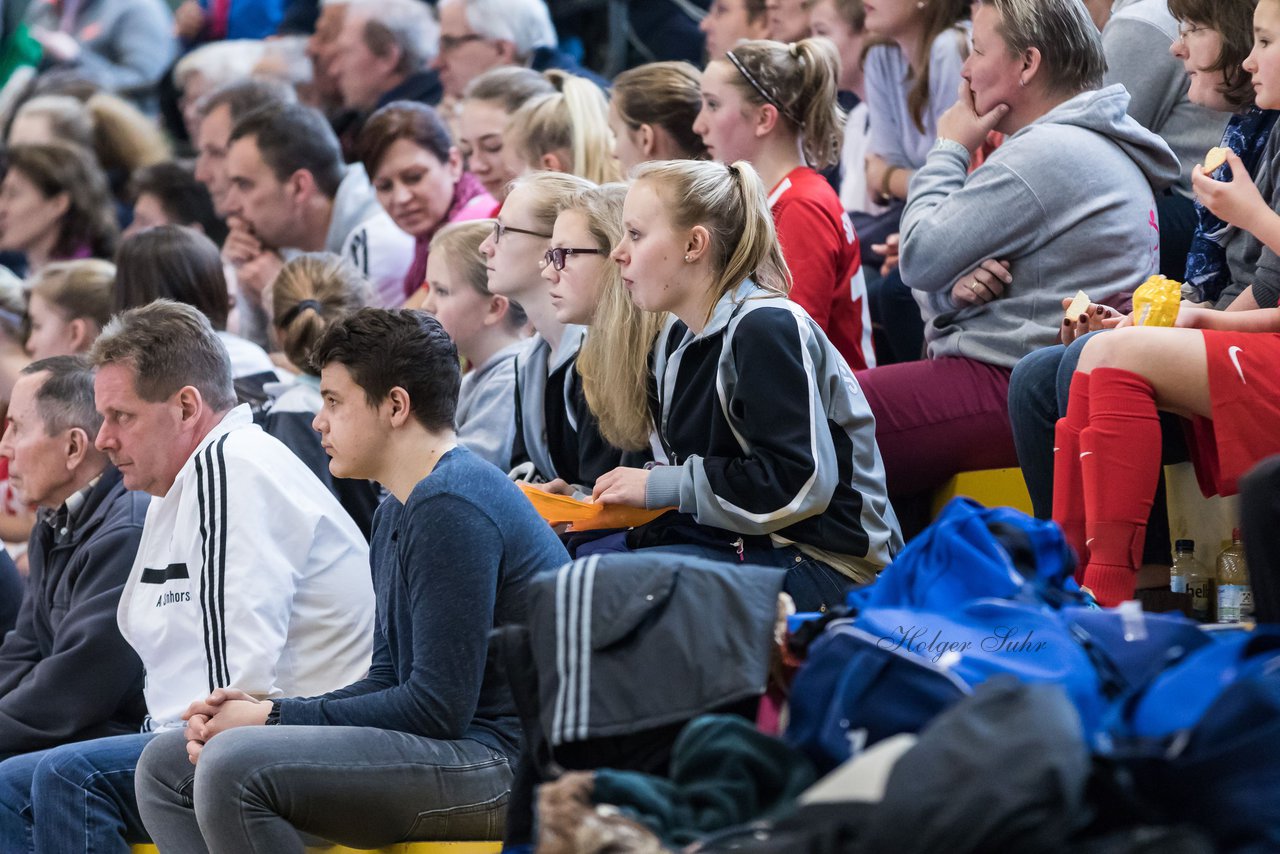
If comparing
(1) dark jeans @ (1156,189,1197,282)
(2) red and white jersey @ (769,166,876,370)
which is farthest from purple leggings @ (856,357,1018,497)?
(1) dark jeans @ (1156,189,1197,282)

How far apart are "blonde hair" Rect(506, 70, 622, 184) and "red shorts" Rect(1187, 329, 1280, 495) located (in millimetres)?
2296

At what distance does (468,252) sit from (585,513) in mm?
1123

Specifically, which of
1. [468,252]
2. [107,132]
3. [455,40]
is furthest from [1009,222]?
[107,132]

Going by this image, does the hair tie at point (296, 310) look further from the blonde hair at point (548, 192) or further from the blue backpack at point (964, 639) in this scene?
the blue backpack at point (964, 639)

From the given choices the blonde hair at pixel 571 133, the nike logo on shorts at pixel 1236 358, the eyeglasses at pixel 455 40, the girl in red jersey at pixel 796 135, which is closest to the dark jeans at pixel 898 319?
the girl in red jersey at pixel 796 135

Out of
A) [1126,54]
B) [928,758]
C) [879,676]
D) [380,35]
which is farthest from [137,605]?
[380,35]

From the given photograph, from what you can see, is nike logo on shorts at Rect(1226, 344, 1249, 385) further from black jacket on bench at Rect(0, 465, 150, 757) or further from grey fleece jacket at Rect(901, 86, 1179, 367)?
black jacket on bench at Rect(0, 465, 150, 757)

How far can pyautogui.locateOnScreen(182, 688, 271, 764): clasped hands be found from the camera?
285cm

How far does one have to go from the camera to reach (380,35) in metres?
7.21

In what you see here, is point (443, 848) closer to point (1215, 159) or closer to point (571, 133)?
point (1215, 159)

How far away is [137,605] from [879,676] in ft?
6.14

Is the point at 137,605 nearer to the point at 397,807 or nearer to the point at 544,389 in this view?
the point at 397,807

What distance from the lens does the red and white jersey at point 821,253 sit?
3.97 m

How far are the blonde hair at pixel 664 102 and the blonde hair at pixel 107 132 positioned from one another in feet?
12.6
